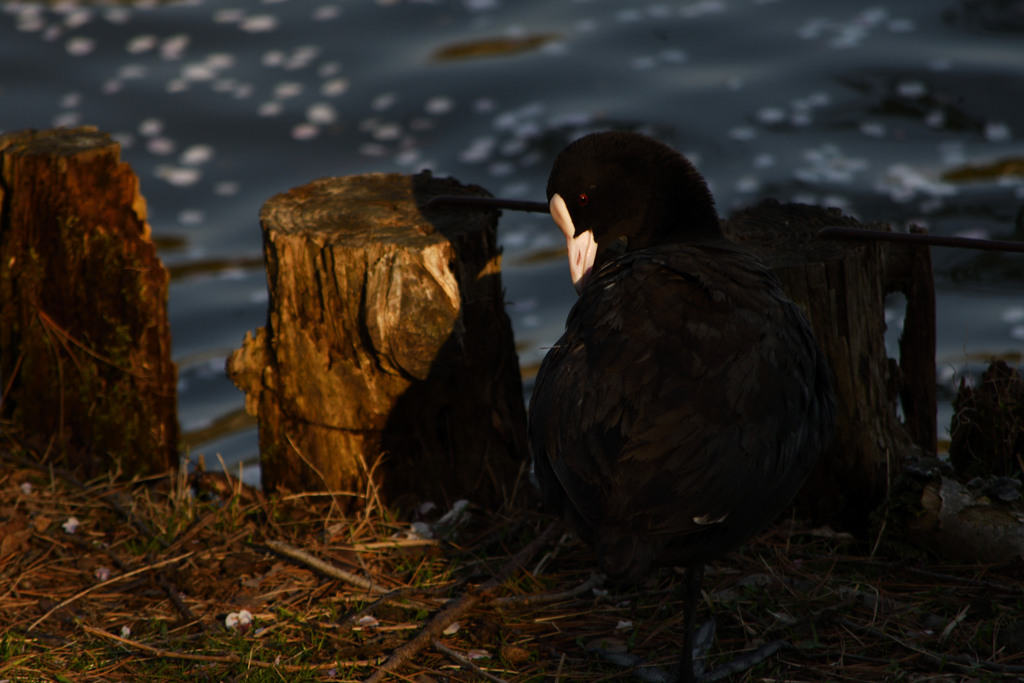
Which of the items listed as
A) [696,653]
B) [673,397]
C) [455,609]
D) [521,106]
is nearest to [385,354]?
[455,609]

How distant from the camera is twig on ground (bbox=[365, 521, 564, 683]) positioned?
306 cm

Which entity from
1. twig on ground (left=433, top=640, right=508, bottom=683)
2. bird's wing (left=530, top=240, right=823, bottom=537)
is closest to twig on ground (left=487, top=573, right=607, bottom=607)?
twig on ground (left=433, top=640, right=508, bottom=683)

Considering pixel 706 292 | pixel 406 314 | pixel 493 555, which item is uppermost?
pixel 706 292

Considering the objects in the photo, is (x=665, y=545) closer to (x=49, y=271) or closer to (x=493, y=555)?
(x=493, y=555)

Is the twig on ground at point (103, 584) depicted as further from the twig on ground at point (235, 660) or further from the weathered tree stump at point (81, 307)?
Result: the weathered tree stump at point (81, 307)

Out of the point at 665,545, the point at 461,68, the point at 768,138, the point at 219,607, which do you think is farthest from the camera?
the point at 461,68

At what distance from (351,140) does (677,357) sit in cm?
691

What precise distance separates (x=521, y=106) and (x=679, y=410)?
706cm

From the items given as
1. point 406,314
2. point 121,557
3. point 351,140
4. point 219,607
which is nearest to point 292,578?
point 219,607

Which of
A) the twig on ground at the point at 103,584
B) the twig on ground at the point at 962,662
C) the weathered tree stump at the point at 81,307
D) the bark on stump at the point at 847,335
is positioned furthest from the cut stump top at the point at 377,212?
the twig on ground at the point at 962,662

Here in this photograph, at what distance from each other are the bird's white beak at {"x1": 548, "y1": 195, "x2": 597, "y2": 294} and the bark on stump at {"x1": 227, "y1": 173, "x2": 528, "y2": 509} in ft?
1.01

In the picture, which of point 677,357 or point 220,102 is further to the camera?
point 220,102

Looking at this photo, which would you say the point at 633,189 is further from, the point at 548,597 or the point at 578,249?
the point at 548,597

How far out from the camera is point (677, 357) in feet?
8.93
